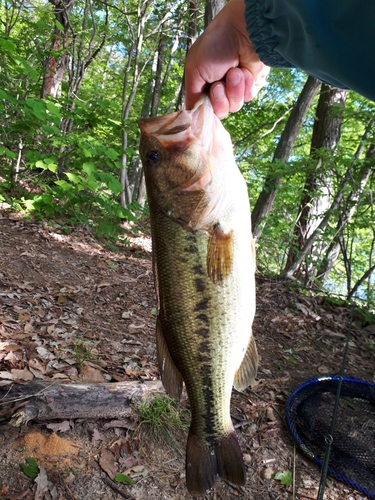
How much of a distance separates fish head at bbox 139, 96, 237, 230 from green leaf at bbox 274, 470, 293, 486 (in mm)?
2839

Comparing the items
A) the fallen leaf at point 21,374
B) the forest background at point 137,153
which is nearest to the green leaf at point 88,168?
the forest background at point 137,153

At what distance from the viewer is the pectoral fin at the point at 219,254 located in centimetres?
173

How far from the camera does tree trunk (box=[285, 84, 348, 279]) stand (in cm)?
714

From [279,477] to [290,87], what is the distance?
980cm

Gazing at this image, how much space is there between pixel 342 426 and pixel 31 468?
326 centimetres

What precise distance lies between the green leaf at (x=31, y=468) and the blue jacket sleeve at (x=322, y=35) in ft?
10.2

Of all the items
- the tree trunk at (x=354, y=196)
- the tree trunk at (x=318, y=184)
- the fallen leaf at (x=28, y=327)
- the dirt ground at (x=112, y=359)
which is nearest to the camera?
the dirt ground at (x=112, y=359)

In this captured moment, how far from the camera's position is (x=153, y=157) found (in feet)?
5.87

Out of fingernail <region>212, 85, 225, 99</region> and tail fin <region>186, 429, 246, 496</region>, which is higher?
fingernail <region>212, 85, 225, 99</region>

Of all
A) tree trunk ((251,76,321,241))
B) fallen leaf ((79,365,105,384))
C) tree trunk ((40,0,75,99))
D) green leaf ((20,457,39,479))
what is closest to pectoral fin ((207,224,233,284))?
green leaf ((20,457,39,479))

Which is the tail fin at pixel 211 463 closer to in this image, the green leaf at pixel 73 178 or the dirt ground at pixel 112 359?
the dirt ground at pixel 112 359

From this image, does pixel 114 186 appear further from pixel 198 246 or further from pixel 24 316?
pixel 198 246

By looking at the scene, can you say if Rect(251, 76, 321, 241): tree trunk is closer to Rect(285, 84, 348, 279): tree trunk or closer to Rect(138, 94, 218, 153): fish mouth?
Rect(285, 84, 348, 279): tree trunk

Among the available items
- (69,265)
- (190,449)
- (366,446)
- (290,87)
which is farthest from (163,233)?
(290,87)
